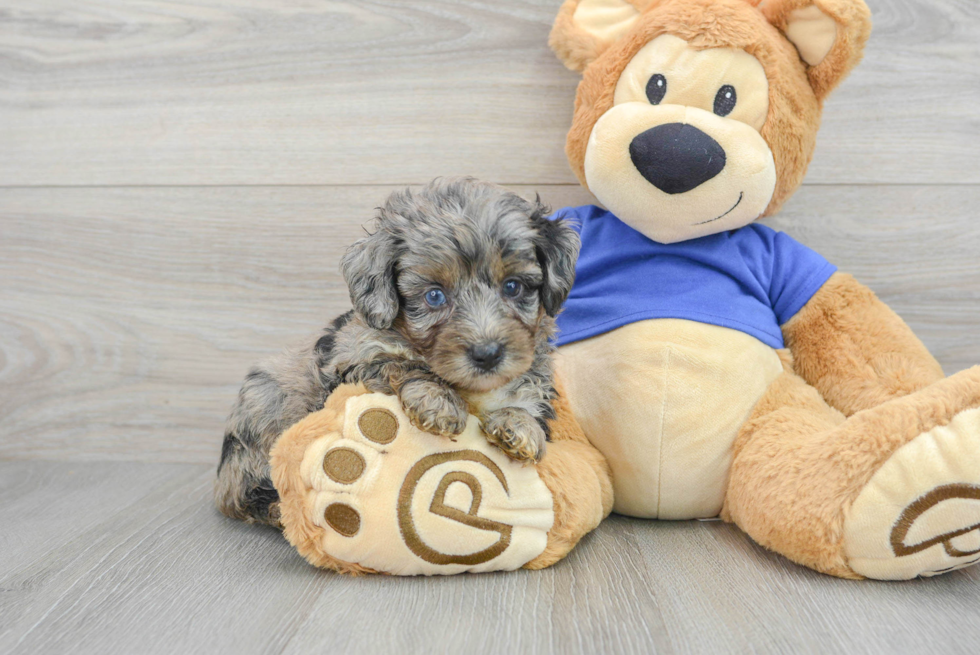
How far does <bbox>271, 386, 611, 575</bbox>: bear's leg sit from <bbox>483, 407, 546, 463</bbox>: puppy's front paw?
0.03 m

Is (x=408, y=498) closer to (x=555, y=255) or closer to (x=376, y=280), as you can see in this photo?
(x=376, y=280)

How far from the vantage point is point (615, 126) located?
1.76 m

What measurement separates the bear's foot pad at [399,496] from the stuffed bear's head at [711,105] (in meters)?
0.76

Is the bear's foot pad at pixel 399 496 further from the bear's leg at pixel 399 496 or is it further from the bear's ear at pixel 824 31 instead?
the bear's ear at pixel 824 31

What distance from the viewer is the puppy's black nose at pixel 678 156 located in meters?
1.68

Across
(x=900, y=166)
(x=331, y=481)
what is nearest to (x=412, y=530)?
(x=331, y=481)

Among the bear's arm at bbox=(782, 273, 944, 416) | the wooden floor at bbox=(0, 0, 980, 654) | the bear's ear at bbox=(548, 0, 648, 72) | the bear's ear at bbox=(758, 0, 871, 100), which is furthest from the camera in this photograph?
the wooden floor at bbox=(0, 0, 980, 654)

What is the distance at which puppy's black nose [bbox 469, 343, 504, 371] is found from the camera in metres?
1.49

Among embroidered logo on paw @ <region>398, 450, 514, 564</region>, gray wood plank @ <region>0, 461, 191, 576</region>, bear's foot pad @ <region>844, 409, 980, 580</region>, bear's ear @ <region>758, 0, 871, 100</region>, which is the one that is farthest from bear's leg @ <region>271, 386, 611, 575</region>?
bear's ear @ <region>758, 0, 871, 100</region>

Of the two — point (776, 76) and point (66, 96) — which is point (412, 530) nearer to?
point (776, 76)

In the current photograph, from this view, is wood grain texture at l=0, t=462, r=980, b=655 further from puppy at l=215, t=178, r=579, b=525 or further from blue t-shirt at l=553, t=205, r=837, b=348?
blue t-shirt at l=553, t=205, r=837, b=348

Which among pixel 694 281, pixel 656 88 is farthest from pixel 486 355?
pixel 656 88

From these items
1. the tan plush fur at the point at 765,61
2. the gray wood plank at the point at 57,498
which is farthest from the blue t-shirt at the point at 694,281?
the gray wood plank at the point at 57,498

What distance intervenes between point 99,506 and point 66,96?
1391 millimetres
